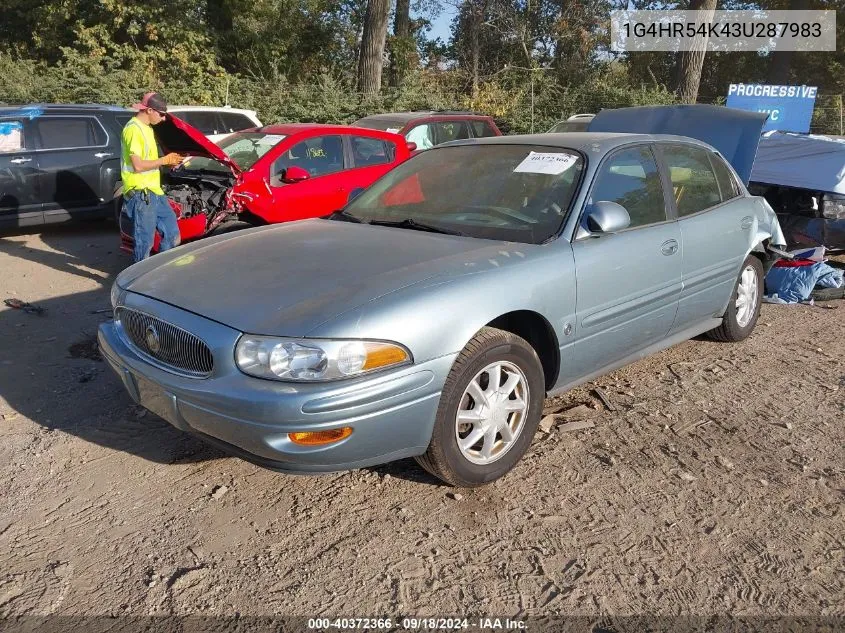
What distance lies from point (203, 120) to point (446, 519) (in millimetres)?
9888

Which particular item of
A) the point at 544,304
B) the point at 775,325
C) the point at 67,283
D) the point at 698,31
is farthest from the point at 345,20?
the point at 544,304

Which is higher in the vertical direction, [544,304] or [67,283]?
[544,304]

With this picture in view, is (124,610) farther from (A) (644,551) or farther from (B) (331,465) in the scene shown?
(A) (644,551)

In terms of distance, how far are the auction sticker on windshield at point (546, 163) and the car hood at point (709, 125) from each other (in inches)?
111

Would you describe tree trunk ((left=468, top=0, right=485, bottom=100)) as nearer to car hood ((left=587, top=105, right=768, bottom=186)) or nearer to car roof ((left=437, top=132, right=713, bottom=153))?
car hood ((left=587, top=105, right=768, bottom=186))

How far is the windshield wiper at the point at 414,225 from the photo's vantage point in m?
3.69

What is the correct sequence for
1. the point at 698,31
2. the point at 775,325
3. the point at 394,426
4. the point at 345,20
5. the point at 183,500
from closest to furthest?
the point at 394,426 < the point at 183,500 < the point at 775,325 < the point at 698,31 < the point at 345,20

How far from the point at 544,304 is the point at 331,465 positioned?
4.11ft

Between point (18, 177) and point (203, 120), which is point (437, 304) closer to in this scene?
point (18, 177)

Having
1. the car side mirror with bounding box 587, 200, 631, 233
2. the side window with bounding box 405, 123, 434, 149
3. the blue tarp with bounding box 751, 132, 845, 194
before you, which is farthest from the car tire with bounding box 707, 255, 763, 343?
the side window with bounding box 405, 123, 434, 149

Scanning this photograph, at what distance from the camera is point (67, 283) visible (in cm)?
684

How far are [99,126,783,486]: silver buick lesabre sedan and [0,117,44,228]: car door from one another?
5.85 m

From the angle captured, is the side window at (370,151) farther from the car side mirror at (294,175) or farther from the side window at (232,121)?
the side window at (232,121)

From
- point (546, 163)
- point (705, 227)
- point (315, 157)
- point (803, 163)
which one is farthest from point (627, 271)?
point (315, 157)
